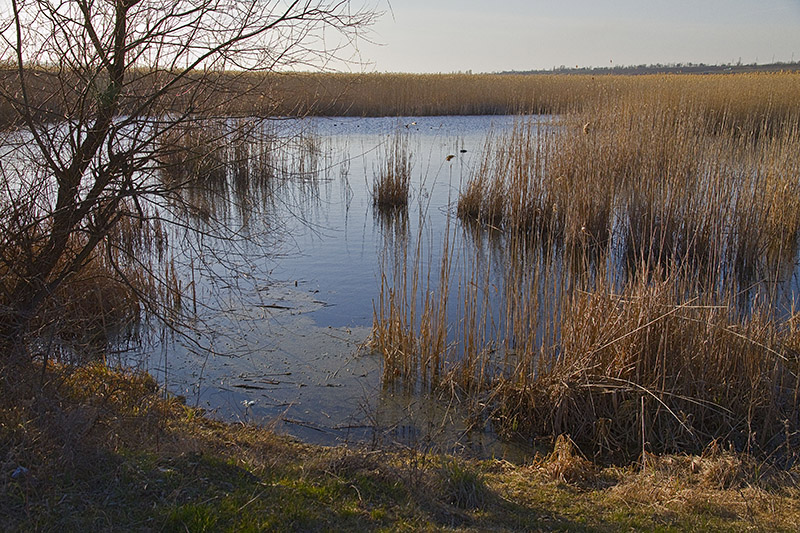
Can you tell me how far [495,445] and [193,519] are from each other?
219 centimetres

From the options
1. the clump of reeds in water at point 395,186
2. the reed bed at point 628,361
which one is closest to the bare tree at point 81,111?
the reed bed at point 628,361

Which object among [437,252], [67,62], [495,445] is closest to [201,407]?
[495,445]

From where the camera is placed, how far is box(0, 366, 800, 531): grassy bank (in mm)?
2461

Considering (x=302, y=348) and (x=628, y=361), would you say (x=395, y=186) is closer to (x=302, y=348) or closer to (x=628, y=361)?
(x=302, y=348)

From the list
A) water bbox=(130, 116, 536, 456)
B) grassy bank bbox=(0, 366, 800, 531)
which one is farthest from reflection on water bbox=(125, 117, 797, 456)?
grassy bank bbox=(0, 366, 800, 531)

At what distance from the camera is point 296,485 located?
2.76m

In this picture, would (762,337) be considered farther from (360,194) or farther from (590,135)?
(360,194)

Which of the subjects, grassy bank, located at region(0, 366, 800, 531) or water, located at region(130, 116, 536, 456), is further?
water, located at region(130, 116, 536, 456)

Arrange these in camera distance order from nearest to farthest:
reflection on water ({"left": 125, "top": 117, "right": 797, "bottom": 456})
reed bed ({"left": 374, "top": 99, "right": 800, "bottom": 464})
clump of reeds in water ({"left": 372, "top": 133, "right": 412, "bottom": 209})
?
reed bed ({"left": 374, "top": 99, "right": 800, "bottom": 464}) → reflection on water ({"left": 125, "top": 117, "right": 797, "bottom": 456}) → clump of reeds in water ({"left": 372, "top": 133, "right": 412, "bottom": 209})

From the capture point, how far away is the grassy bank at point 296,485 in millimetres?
2461

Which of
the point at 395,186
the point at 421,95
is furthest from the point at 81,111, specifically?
the point at 421,95

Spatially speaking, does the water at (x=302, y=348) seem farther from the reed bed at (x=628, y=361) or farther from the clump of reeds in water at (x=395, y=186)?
the clump of reeds in water at (x=395, y=186)

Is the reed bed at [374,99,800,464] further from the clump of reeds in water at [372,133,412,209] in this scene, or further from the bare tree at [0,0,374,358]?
the clump of reeds in water at [372,133,412,209]

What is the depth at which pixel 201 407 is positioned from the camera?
4379mm
